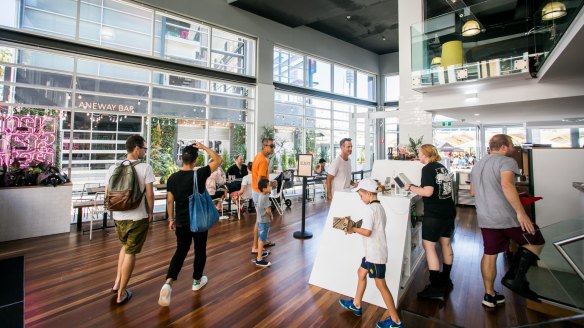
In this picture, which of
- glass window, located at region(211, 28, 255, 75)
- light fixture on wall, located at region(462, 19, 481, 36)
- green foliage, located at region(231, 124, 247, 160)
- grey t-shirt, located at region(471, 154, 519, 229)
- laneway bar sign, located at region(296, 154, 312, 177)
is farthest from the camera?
green foliage, located at region(231, 124, 247, 160)

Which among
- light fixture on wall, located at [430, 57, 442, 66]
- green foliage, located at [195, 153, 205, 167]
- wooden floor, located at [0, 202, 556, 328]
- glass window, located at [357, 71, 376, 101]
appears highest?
glass window, located at [357, 71, 376, 101]

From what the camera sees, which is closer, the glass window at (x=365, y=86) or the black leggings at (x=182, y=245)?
the black leggings at (x=182, y=245)

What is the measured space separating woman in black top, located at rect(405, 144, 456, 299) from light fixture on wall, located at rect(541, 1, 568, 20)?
281cm

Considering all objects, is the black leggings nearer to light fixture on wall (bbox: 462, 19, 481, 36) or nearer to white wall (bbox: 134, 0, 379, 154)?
white wall (bbox: 134, 0, 379, 154)

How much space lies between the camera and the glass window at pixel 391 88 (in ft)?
45.4

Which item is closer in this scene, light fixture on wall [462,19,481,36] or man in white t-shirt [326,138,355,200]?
man in white t-shirt [326,138,355,200]

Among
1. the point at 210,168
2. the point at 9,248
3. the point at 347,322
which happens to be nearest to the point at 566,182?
the point at 347,322

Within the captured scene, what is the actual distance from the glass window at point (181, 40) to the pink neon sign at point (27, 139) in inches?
122

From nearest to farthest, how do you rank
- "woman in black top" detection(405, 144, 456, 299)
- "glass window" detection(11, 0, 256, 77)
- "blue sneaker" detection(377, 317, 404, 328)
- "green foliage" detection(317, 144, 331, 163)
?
1. "blue sneaker" detection(377, 317, 404, 328)
2. "woman in black top" detection(405, 144, 456, 299)
3. "glass window" detection(11, 0, 256, 77)
4. "green foliage" detection(317, 144, 331, 163)

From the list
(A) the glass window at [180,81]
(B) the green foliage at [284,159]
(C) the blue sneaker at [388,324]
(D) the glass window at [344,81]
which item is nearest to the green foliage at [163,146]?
(A) the glass window at [180,81]

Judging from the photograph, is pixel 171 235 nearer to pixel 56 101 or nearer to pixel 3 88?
pixel 56 101

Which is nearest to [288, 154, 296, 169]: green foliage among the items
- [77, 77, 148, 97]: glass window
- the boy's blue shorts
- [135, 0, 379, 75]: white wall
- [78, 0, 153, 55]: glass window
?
[135, 0, 379, 75]: white wall

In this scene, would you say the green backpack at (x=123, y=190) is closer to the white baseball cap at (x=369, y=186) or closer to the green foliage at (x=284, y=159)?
the white baseball cap at (x=369, y=186)

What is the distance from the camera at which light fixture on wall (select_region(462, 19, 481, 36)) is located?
19.7ft
